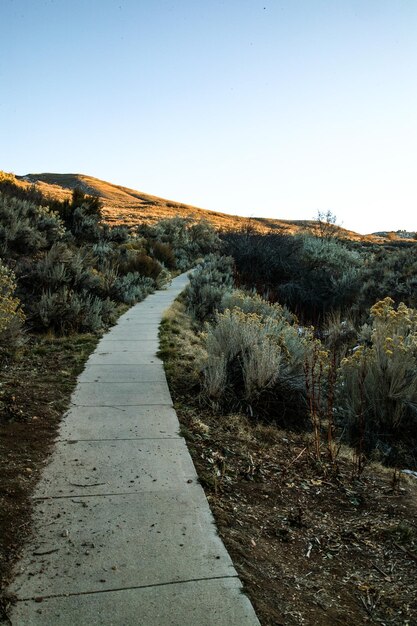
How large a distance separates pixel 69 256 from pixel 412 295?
9380 millimetres

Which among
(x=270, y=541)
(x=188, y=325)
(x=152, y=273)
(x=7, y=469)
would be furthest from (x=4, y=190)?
(x=270, y=541)

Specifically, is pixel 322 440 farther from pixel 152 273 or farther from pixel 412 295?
pixel 152 273

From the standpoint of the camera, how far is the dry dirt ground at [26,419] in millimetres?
3223

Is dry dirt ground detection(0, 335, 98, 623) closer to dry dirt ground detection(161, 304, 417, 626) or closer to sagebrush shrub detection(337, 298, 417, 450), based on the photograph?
dry dirt ground detection(161, 304, 417, 626)

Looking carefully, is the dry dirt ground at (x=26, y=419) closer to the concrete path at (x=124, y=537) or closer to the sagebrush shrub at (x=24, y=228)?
the concrete path at (x=124, y=537)

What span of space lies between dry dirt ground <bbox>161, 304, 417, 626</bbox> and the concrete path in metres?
0.19

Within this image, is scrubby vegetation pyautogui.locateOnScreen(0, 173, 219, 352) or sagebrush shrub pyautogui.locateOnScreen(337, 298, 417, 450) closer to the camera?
sagebrush shrub pyautogui.locateOnScreen(337, 298, 417, 450)

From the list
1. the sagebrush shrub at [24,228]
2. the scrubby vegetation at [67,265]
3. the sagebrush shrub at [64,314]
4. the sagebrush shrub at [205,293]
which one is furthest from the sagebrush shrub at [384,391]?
the sagebrush shrub at [24,228]

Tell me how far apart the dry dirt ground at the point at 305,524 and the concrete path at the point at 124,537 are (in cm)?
19

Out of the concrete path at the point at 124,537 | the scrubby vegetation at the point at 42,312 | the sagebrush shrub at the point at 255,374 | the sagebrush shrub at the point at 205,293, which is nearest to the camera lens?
the concrete path at the point at 124,537

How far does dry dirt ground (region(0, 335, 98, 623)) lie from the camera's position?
322cm

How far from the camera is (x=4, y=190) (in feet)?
52.4

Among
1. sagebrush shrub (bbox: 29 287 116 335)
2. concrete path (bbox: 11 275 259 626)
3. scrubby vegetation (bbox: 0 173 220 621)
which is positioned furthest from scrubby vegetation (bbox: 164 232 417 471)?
sagebrush shrub (bbox: 29 287 116 335)

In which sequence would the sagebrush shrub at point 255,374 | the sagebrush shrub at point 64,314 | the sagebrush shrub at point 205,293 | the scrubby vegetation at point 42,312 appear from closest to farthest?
the scrubby vegetation at point 42,312, the sagebrush shrub at point 255,374, the sagebrush shrub at point 64,314, the sagebrush shrub at point 205,293
